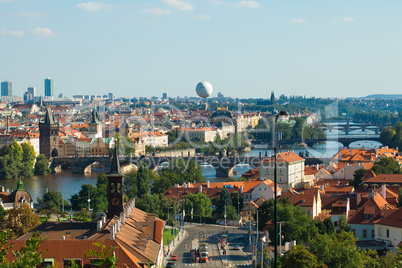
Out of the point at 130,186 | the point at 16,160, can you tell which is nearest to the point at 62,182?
the point at 16,160

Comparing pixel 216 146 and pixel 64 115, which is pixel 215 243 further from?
pixel 64 115

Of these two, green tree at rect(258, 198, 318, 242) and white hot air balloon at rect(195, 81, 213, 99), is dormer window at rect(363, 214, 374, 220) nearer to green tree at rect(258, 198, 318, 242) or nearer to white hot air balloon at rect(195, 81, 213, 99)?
green tree at rect(258, 198, 318, 242)

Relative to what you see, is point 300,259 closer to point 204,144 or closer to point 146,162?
point 146,162

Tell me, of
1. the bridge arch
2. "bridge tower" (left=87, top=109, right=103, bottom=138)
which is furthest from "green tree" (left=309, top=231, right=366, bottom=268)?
"bridge tower" (left=87, top=109, right=103, bottom=138)

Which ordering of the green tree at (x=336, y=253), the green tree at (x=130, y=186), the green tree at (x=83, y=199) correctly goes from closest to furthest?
the green tree at (x=336, y=253) → the green tree at (x=83, y=199) → the green tree at (x=130, y=186)

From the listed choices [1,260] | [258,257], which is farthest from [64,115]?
[1,260]

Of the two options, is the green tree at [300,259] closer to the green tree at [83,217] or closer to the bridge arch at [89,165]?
the green tree at [83,217]

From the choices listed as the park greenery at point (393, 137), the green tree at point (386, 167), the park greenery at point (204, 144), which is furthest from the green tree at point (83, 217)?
the park greenery at point (393, 137)
